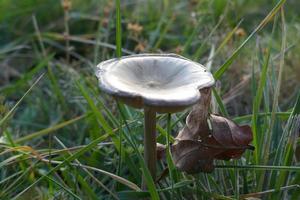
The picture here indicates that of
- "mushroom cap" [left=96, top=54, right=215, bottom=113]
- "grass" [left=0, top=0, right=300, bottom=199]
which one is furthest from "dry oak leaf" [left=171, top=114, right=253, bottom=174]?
A: "mushroom cap" [left=96, top=54, right=215, bottom=113]

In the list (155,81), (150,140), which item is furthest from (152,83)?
(150,140)

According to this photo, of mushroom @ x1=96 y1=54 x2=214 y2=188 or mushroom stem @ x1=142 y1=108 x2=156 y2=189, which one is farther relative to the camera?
mushroom stem @ x1=142 y1=108 x2=156 y2=189

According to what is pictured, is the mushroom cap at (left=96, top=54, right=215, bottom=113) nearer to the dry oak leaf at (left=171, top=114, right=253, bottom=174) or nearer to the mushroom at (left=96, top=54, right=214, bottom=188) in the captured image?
the mushroom at (left=96, top=54, right=214, bottom=188)

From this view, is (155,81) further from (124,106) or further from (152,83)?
(124,106)

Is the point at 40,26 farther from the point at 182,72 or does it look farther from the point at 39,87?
the point at 182,72

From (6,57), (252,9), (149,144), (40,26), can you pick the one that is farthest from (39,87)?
(252,9)

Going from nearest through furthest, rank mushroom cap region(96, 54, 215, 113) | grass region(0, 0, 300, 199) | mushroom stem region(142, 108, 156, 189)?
mushroom cap region(96, 54, 215, 113), mushroom stem region(142, 108, 156, 189), grass region(0, 0, 300, 199)

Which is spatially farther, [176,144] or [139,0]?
[139,0]
